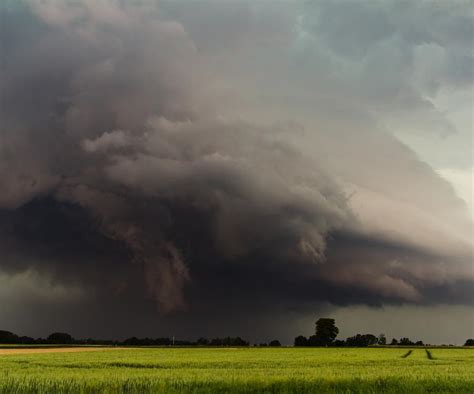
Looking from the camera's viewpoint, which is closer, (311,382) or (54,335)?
(311,382)

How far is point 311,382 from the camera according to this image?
2188 cm

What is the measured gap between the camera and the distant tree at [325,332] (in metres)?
165

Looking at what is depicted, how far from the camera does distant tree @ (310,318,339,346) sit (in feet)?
542

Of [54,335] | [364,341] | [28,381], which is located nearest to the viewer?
[28,381]

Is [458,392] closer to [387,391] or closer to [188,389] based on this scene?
[387,391]

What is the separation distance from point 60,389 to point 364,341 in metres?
176

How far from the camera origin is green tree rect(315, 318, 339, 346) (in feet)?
543

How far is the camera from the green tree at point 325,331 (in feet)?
543

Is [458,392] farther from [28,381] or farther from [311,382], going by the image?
[28,381]

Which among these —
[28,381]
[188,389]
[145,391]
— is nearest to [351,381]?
[188,389]

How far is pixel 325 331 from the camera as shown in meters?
167

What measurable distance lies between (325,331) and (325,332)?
37 cm

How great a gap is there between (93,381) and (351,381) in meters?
11.7

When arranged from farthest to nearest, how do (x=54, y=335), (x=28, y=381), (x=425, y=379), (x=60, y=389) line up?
1. (x=54, y=335)
2. (x=425, y=379)
3. (x=28, y=381)
4. (x=60, y=389)
